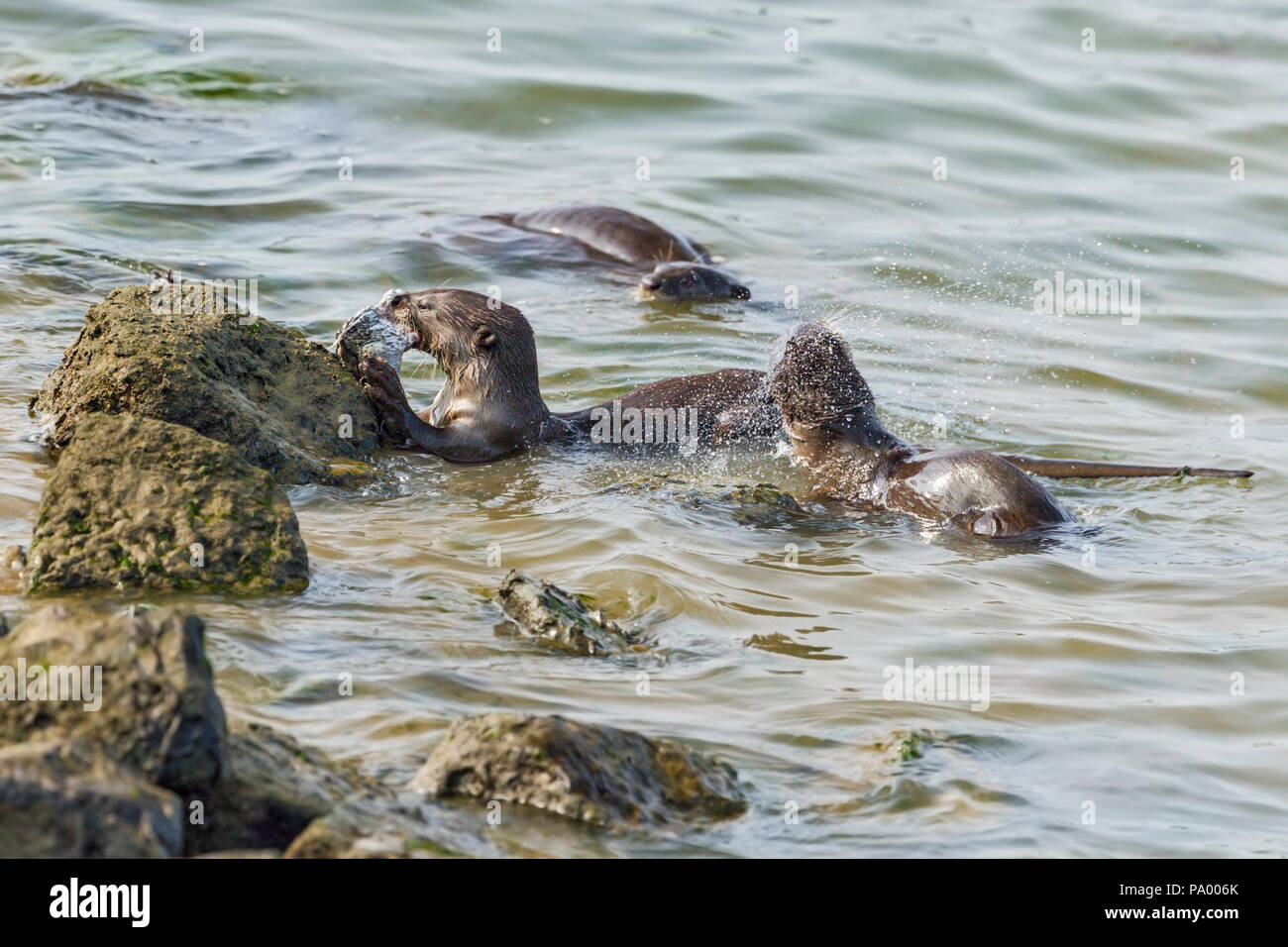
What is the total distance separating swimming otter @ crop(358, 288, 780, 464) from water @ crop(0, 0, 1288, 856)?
7.1 inches

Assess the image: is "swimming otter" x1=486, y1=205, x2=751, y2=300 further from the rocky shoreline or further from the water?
the rocky shoreline

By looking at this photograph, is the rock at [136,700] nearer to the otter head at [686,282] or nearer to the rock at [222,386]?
the rock at [222,386]

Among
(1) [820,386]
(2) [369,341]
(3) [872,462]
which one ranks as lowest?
(3) [872,462]

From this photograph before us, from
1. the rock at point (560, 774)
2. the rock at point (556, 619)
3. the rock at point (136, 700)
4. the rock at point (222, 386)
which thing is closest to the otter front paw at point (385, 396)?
the rock at point (222, 386)

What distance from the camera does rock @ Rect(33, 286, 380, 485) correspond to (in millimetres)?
5828

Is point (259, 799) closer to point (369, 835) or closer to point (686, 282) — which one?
point (369, 835)

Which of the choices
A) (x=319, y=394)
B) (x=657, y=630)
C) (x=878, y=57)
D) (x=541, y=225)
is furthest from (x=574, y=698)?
(x=878, y=57)

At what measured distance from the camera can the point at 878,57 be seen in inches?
603

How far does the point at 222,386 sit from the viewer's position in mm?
6066

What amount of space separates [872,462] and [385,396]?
216 centimetres

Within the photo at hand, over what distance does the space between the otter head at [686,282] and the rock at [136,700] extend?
706 centimetres

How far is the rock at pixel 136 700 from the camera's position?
2.96 metres

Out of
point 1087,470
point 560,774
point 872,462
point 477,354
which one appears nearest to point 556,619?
point 560,774
